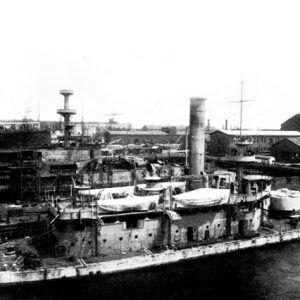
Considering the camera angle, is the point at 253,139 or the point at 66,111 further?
the point at 253,139

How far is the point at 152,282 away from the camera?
2191 centimetres

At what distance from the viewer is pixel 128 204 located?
24.1 metres

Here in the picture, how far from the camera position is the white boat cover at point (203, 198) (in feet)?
83.2

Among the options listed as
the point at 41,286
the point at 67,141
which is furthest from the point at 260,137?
the point at 41,286

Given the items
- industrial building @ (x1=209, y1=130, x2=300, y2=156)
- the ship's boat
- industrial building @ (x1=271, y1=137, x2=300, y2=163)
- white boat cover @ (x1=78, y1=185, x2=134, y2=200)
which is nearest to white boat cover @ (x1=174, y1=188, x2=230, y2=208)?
white boat cover @ (x1=78, y1=185, x2=134, y2=200)

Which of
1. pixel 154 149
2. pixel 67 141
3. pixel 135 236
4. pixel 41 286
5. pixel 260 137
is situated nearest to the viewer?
pixel 41 286

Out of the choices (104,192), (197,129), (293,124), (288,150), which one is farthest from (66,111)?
(293,124)

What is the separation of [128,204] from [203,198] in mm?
5187

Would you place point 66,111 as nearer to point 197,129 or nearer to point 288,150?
point 197,129

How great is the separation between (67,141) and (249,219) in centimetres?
2561

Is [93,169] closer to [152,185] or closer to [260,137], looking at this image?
[152,185]

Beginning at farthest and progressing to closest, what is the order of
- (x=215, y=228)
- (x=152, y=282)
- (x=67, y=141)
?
(x=67, y=141), (x=215, y=228), (x=152, y=282)

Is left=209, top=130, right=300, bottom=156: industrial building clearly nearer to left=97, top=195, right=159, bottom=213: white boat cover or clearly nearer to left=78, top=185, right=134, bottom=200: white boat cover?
left=78, top=185, right=134, bottom=200: white boat cover

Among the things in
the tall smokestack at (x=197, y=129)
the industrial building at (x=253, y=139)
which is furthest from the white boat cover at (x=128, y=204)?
the industrial building at (x=253, y=139)
